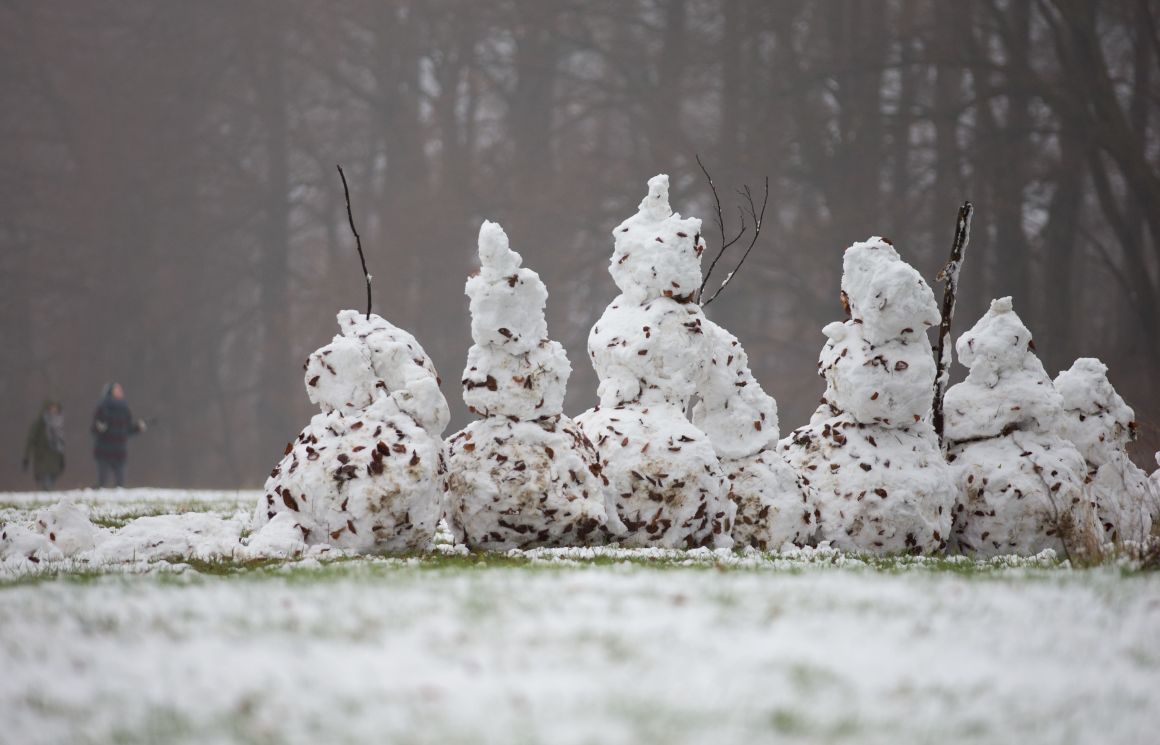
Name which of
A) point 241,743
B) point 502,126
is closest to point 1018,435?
point 241,743

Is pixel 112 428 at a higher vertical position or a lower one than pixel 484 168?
lower

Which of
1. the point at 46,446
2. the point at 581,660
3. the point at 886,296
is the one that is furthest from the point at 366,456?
the point at 46,446

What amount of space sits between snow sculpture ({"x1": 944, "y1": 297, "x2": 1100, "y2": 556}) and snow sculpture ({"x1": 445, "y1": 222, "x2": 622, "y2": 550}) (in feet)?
9.51

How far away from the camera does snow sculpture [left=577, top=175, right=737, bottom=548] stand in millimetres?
8781

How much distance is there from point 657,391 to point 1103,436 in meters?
3.85

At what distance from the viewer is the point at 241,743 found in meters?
3.82

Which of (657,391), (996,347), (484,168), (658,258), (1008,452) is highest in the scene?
(484,168)

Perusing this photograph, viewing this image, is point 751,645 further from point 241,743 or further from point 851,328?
point 851,328

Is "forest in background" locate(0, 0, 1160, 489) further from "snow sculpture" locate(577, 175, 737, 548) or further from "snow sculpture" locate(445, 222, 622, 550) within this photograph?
"snow sculpture" locate(445, 222, 622, 550)

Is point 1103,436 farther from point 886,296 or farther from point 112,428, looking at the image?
point 112,428

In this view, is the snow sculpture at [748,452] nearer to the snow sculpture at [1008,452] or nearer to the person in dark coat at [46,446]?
the snow sculpture at [1008,452]

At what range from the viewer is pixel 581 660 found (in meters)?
4.52

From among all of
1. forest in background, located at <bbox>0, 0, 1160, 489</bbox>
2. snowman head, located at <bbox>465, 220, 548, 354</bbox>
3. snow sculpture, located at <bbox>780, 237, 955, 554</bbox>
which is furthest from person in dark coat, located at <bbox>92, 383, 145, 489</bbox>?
snow sculpture, located at <bbox>780, 237, 955, 554</bbox>

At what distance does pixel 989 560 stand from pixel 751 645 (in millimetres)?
4527
